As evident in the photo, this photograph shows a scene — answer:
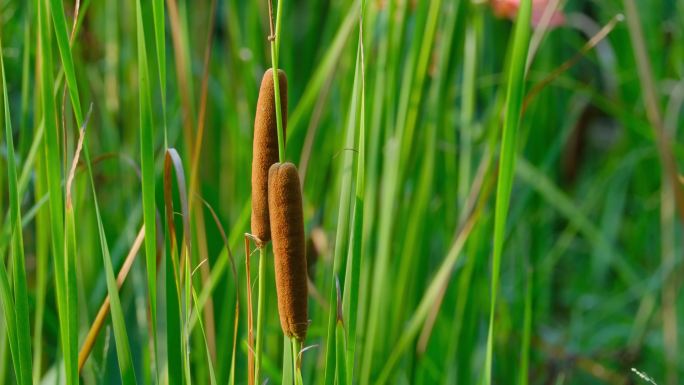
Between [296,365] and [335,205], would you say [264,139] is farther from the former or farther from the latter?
[335,205]

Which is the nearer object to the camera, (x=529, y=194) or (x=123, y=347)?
(x=123, y=347)

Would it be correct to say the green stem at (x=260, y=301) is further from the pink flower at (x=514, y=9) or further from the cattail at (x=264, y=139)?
the pink flower at (x=514, y=9)

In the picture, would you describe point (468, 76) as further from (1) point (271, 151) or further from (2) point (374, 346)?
(1) point (271, 151)

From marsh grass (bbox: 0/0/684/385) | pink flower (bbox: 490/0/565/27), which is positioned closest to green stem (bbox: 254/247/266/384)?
marsh grass (bbox: 0/0/684/385)

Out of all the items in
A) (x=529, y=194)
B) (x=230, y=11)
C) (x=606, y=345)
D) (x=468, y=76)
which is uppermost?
(x=230, y=11)

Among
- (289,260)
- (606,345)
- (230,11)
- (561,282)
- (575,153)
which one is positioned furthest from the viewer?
(575,153)

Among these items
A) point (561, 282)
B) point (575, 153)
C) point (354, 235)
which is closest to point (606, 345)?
point (561, 282)

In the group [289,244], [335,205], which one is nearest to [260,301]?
[289,244]

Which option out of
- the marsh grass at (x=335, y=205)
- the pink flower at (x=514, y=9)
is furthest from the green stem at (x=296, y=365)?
the pink flower at (x=514, y=9)

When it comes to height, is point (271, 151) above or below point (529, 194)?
above
